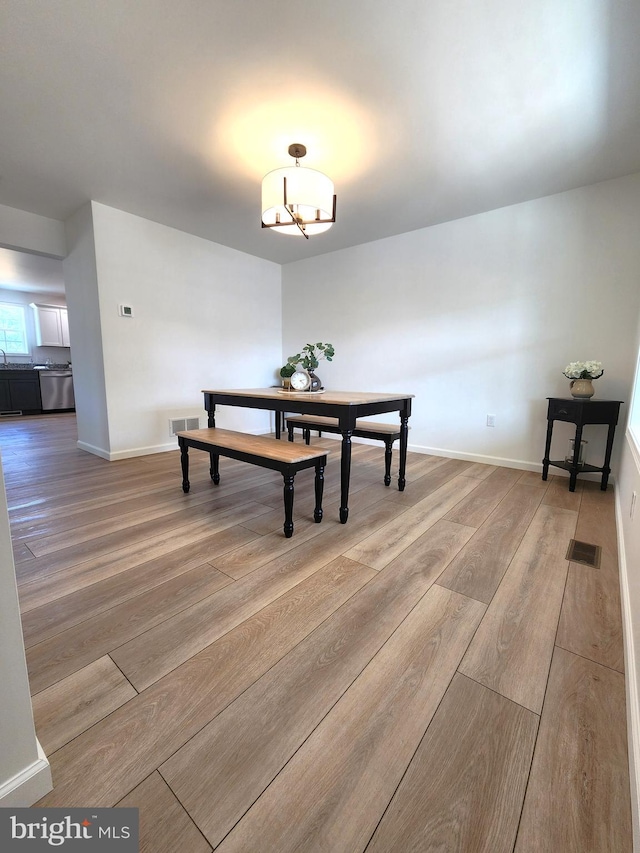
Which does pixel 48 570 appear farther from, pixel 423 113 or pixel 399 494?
pixel 423 113

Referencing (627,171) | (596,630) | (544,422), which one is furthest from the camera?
(544,422)

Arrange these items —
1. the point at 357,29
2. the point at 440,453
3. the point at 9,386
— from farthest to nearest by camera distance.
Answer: the point at 9,386, the point at 440,453, the point at 357,29

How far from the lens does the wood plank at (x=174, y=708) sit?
73 centimetres

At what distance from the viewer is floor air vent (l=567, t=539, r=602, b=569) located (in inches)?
63.2

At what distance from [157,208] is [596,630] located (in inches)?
166

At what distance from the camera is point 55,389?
22.8ft

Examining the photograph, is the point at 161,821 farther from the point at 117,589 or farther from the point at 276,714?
the point at 117,589

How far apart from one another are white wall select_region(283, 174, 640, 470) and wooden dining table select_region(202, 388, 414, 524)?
1.35 m

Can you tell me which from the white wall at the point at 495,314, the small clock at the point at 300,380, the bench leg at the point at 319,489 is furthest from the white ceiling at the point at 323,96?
the bench leg at the point at 319,489

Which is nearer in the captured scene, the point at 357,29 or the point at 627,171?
the point at 357,29

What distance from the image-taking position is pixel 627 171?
8.07ft

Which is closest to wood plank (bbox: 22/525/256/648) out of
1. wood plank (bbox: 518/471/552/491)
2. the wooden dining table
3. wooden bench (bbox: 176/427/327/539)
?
wooden bench (bbox: 176/427/327/539)

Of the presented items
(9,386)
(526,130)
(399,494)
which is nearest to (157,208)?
(526,130)

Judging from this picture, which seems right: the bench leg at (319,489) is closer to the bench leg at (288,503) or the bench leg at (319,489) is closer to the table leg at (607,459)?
the bench leg at (288,503)
